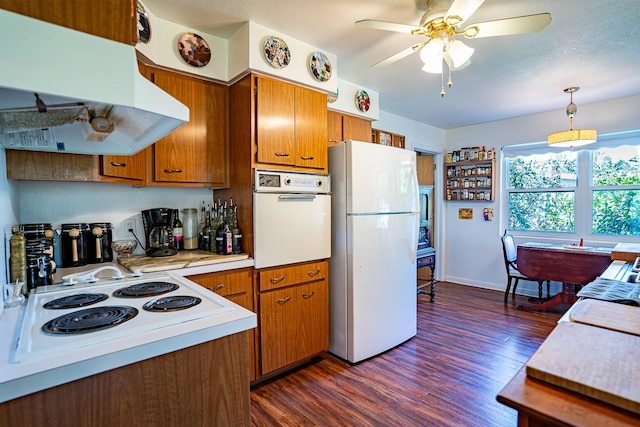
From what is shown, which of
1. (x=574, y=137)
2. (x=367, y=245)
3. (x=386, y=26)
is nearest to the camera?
(x=386, y=26)

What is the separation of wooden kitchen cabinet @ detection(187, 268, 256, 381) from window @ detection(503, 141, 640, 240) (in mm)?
3943

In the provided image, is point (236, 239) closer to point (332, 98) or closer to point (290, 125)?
point (290, 125)

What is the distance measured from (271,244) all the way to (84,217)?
1.15m

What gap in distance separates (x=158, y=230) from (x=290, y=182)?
0.93m

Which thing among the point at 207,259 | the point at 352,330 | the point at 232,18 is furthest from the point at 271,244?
the point at 232,18

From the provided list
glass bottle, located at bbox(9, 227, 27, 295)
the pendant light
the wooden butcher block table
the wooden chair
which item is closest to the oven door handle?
the wooden butcher block table

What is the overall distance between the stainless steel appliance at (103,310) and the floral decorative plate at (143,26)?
130 centimetres

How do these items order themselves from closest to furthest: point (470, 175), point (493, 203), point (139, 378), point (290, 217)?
point (139, 378) < point (290, 217) < point (493, 203) < point (470, 175)

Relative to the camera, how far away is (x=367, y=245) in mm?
2465

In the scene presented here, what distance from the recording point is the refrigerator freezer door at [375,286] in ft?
7.94

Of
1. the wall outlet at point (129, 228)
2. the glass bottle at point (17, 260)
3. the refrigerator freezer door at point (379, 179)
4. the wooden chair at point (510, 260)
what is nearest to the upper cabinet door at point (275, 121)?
the refrigerator freezer door at point (379, 179)

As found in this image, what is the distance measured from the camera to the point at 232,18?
6.47 feet

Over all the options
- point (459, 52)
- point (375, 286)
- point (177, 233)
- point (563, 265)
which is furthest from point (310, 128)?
point (563, 265)

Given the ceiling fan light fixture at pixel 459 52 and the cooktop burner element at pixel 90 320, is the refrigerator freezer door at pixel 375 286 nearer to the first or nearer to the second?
the ceiling fan light fixture at pixel 459 52
